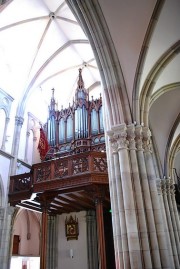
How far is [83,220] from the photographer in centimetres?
1091

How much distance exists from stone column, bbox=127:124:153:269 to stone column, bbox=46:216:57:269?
6.98 meters

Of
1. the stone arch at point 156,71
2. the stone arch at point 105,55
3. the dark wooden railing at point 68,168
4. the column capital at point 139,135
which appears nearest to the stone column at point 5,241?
the dark wooden railing at point 68,168

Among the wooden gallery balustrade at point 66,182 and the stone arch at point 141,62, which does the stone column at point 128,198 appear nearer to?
the stone arch at point 141,62

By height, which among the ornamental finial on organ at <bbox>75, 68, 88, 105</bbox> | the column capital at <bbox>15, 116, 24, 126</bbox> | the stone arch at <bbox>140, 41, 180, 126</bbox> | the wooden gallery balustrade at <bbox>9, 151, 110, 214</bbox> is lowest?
the wooden gallery balustrade at <bbox>9, 151, 110, 214</bbox>

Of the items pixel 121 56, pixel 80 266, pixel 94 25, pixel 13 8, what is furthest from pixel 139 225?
pixel 13 8

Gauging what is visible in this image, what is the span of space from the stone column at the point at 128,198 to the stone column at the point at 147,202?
0.27 meters

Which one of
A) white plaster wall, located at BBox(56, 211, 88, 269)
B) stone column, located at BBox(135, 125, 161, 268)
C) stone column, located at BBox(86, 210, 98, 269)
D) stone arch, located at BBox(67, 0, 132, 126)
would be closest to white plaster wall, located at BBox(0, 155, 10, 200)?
white plaster wall, located at BBox(56, 211, 88, 269)

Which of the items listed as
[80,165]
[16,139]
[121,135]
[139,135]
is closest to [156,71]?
[139,135]

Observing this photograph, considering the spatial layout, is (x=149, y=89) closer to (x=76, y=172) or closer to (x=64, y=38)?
(x=76, y=172)

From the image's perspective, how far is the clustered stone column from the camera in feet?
15.3

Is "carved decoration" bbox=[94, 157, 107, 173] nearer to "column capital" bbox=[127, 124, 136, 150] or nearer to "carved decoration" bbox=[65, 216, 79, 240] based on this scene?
"column capital" bbox=[127, 124, 136, 150]

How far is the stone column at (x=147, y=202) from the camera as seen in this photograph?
4656 millimetres

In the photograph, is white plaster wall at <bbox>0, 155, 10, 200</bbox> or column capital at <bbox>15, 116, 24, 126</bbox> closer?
white plaster wall at <bbox>0, 155, 10, 200</bbox>

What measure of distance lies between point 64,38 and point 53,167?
7.06 m
